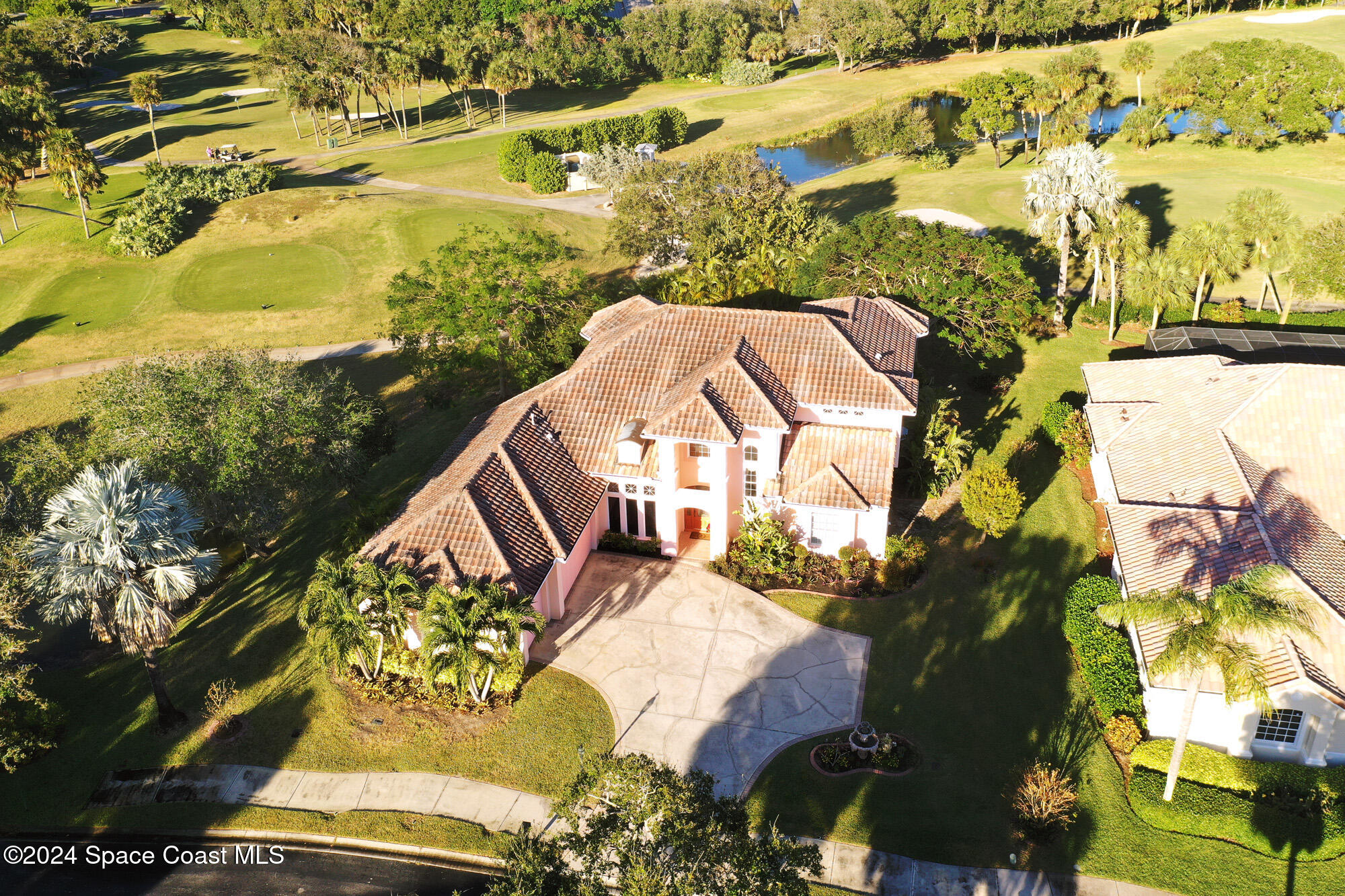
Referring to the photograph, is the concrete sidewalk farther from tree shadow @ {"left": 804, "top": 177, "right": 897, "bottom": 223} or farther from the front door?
tree shadow @ {"left": 804, "top": 177, "right": 897, "bottom": 223}

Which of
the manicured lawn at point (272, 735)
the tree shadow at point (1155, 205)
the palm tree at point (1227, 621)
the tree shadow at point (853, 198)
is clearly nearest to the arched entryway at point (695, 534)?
the manicured lawn at point (272, 735)

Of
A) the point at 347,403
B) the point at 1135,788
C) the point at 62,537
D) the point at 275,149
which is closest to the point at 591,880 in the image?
the point at 1135,788

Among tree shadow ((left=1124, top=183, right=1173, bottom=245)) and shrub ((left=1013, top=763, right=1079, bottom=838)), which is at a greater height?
tree shadow ((left=1124, top=183, right=1173, bottom=245))

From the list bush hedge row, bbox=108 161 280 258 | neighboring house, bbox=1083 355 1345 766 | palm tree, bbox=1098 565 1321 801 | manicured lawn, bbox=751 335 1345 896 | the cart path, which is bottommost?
manicured lawn, bbox=751 335 1345 896

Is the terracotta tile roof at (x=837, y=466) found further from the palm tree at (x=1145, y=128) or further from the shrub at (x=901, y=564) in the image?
the palm tree at (x=1145, y=128)

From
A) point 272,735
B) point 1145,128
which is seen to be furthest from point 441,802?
point 1145,128

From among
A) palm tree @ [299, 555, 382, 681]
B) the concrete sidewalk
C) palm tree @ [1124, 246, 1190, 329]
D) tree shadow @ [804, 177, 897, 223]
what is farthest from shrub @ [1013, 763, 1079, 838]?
tree shadow @ [804, 177, 897, 223]

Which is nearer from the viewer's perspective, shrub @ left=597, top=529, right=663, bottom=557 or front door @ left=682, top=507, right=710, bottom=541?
shrub @ left=597, top=529, right=663, bottom=557
